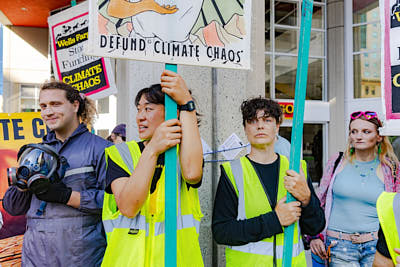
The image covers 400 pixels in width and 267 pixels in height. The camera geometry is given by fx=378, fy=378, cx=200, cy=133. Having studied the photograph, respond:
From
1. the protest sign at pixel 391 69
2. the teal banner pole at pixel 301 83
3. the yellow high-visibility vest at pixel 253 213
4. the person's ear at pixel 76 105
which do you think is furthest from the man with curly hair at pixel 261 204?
the person's ear at pixel 76 105

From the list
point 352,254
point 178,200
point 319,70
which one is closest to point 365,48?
point 319,70

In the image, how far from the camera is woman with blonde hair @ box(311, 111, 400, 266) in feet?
8.35

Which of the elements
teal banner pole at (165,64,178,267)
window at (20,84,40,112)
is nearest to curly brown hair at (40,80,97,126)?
teal banner pole at (165,64,178,267)

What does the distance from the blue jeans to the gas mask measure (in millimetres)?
1891

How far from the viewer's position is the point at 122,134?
4953 millimetres

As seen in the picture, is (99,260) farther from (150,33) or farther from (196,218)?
(150,33)

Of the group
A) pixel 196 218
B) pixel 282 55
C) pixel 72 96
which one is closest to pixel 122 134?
pixel 72 96

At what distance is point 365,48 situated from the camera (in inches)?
395

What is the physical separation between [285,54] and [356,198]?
7946 mm

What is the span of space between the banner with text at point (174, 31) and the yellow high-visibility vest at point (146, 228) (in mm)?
499

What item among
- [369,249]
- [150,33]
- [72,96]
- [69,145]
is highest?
[150,33]

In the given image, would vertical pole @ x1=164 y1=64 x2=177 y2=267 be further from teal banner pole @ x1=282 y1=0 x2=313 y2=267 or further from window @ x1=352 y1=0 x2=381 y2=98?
window @ x1=352 y1=0 x2=381 y2=98

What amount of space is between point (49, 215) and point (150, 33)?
46.4 inches

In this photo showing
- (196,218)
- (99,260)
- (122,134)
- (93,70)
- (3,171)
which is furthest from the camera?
(122,134)
